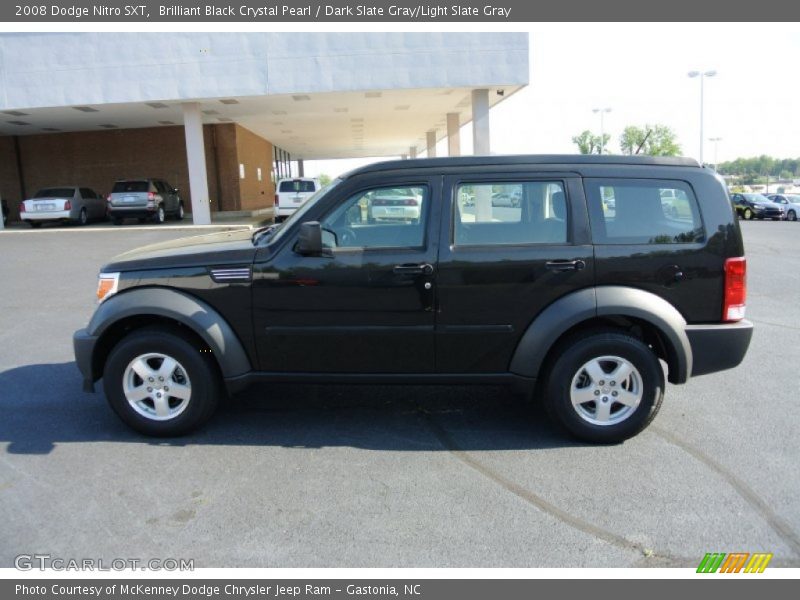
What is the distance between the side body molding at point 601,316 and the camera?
14.2 feet

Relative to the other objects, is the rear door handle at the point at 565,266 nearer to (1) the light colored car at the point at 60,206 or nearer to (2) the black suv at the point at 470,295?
(2) the black suv at the point at 470,295

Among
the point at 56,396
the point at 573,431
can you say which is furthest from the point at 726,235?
the point at 56,396

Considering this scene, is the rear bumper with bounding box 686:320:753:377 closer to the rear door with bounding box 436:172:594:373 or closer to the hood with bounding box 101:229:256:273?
the rear door with bounding box 436:172:594:373

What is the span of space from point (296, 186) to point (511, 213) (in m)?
20.5

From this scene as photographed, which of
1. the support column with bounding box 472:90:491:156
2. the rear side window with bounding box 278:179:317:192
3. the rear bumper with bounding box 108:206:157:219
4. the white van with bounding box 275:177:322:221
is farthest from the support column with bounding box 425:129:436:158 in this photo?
the rear bumper with bounding box 108:206:157:219

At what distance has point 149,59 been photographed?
66.8ft

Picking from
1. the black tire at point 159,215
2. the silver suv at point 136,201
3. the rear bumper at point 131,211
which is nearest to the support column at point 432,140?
the black tire at point 159,215

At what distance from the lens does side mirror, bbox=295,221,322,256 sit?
432 centimetres

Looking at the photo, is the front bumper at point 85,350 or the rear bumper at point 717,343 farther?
the front bumper at point 85,350

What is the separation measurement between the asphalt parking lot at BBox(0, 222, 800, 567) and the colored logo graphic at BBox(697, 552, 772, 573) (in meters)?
0.04

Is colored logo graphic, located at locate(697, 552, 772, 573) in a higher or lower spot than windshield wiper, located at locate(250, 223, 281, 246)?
lower

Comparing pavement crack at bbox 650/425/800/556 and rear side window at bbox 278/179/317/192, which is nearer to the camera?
pavement crack at bbox 650/425/800/556

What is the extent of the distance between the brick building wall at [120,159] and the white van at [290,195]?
6800 millimetres

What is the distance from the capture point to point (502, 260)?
173 inches
